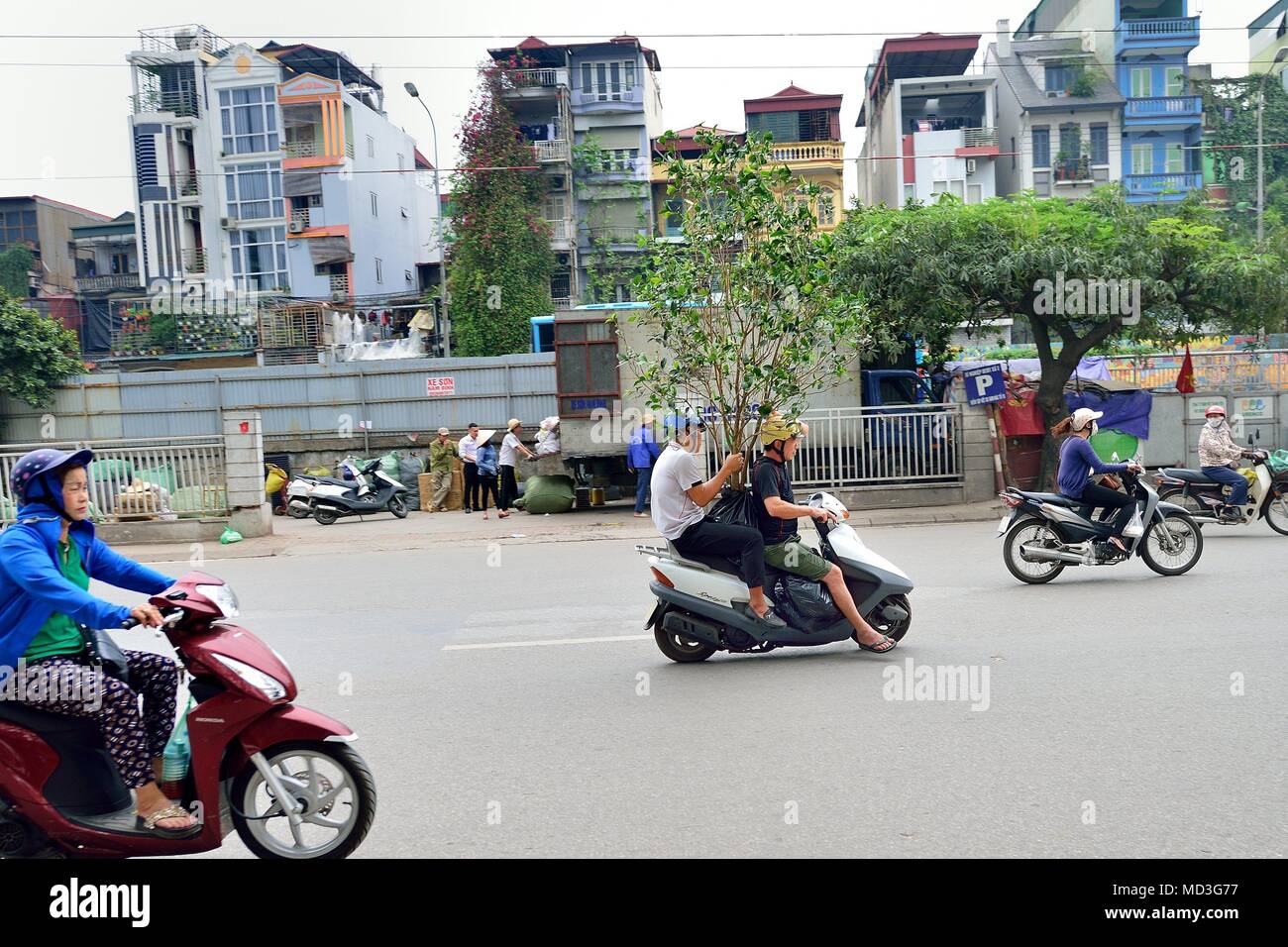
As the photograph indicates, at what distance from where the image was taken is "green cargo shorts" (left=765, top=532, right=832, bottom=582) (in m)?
7.39

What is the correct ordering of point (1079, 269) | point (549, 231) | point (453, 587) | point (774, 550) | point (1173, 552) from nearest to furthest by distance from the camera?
point (774, 550) → point (1173, 552) → point (453, 587) → point (1079, 269) → point (549, 231)

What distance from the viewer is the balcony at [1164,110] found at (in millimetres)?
41875

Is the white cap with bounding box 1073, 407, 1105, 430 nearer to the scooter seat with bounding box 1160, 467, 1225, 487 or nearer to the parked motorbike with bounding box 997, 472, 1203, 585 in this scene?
the parked motorbike with bounding box 997, 472, 1203, 585

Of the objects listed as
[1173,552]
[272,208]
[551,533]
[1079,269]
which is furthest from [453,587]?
[272,208]

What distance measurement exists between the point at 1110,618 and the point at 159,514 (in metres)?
14.1

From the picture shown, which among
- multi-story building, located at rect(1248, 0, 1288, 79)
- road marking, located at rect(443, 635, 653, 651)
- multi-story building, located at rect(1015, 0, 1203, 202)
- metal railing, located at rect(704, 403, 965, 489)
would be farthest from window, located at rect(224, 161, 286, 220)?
multi-story building, located at rect(1248, 0, 1288, 79)

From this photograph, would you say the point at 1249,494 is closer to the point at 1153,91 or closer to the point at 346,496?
the point at 346,496

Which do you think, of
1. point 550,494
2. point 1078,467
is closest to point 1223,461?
point 1078,467

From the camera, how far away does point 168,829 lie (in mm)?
4039

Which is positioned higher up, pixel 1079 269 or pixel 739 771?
pixel 1079 269

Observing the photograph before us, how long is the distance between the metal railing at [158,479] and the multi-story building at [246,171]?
963 inches

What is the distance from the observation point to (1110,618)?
8.47 m

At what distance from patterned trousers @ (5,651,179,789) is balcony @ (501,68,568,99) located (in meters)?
39.0

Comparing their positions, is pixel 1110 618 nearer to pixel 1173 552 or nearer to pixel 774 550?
pixel 1173 552
